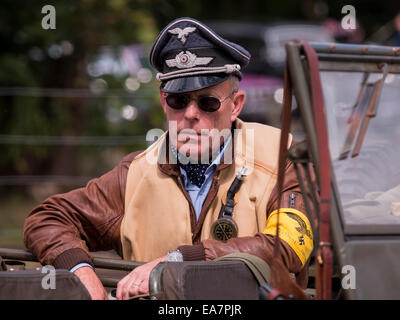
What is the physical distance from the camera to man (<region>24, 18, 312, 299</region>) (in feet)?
11.6

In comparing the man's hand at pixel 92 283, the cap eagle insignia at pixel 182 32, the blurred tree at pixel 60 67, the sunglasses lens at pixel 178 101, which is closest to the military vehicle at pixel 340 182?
the man's hand at pixel 92 283

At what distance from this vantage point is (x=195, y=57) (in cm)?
363

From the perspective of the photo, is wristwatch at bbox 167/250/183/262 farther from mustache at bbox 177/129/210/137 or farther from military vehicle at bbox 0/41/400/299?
mustache at bbox 177/129/210/137

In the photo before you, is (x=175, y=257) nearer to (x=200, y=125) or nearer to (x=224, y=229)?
(x=224, y=229)

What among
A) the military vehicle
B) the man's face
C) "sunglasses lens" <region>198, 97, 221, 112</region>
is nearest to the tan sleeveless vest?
the man's face

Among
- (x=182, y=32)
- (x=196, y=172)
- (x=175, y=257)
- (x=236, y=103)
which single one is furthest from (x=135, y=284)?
(x=182, y=32)

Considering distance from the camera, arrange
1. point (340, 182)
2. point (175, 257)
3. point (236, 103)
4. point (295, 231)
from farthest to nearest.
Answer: point (236, 103) → point (295, 231) → point (175, 257) → point (340, 182)

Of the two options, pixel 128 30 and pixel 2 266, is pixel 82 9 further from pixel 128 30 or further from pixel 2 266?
pixel 2 266

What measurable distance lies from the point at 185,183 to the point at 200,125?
32cm

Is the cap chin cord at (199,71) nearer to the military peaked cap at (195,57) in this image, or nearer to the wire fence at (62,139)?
the military peaked cap at (195,57)

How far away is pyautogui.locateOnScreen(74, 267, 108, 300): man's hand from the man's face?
28.2 inches

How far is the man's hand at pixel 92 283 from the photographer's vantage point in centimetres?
321

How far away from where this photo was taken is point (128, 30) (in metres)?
9.29

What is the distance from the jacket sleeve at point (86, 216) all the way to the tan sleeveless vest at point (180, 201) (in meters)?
0.09
